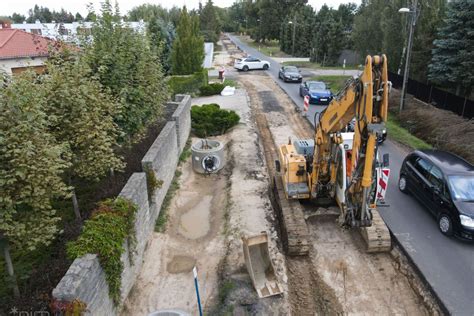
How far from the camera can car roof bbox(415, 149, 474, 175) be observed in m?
10.6

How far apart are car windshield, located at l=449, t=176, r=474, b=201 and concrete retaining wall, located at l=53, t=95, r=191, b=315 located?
7.96 m

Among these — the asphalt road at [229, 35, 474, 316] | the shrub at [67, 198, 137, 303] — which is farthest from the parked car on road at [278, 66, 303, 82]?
the shrub at [67, 198, 137, 303]

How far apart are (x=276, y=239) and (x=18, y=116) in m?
6.61

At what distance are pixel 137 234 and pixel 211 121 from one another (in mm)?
10599

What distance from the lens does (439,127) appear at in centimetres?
1788

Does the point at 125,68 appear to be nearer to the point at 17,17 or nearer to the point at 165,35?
the point at 165,35

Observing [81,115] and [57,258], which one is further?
[81,115]

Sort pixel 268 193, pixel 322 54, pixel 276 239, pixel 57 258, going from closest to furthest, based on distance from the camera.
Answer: pixel 57 258 → pixel 276 239 → pixel 268 193 → pixel 322 54

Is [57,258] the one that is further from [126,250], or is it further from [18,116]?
[18,116]

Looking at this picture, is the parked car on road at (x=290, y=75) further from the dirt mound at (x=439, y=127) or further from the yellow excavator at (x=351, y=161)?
the yellow excavator at (x=351, y=161)

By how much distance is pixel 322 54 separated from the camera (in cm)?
4494

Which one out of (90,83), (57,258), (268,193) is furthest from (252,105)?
(57,258)

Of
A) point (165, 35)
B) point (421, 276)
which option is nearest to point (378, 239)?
point (421, 276)

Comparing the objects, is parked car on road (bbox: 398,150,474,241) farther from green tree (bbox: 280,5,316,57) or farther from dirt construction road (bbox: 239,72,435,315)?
green tree (bbox: 280,5,316,57)
